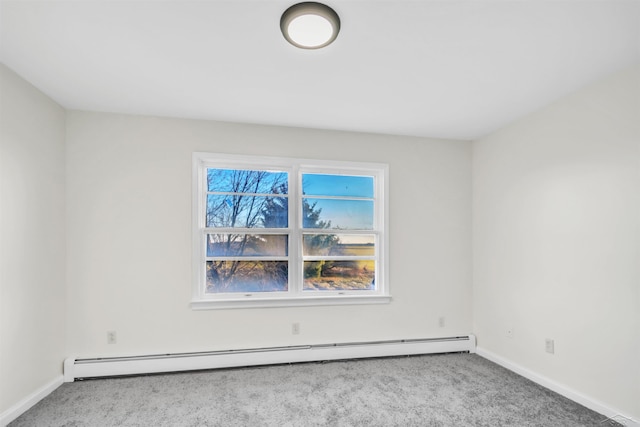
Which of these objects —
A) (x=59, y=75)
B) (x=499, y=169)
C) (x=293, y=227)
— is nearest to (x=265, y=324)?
(x=293, y=227)

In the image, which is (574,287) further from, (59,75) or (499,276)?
(59,75)

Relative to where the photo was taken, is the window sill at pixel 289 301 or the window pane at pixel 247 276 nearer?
the window sill at pixel 289 301

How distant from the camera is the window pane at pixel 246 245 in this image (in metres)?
3.38

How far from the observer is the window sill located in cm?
320

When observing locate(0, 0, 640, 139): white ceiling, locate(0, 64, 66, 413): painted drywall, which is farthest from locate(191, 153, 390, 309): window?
locate(0, 64, 66, 413): painted drywall

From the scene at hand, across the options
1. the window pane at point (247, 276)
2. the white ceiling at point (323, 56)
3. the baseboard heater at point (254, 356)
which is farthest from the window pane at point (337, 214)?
the baseboard heater at point (254, 356)

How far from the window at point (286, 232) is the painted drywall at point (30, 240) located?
1.12 meters

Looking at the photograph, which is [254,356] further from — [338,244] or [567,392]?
[567,392]

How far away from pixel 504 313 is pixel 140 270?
3.62 metres

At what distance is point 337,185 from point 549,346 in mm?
2451

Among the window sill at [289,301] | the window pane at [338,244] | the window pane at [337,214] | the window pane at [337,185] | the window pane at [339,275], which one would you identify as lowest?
the window sill at [289,301]

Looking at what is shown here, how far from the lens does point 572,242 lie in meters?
2.66

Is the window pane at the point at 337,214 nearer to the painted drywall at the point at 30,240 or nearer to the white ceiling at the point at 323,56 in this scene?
the white ceiling at the point at 323,56

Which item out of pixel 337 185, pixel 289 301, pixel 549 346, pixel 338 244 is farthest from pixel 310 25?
pixel 549 346
